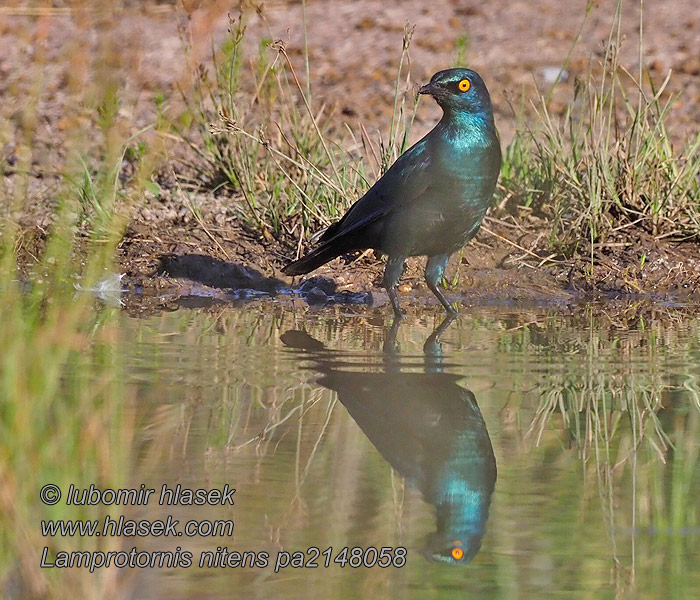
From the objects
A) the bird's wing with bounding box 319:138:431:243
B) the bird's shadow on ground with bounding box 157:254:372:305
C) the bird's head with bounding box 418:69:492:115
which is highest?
the bird's head with bounding box 418:69:492:115

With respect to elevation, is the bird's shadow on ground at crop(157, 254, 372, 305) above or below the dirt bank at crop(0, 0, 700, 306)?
below

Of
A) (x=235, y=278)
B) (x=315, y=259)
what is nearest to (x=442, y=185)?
(x=315, y=259)

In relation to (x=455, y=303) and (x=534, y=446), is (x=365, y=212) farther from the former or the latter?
(x=534, y=446)

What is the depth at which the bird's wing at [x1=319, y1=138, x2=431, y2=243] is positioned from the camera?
5852 millimetres

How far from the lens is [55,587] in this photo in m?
2.33

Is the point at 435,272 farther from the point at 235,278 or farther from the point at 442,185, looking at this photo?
the point at 235,278

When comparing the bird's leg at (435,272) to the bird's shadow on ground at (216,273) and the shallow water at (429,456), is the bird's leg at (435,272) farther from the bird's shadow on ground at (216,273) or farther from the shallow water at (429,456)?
the bird's shadow on ground at (216,273)

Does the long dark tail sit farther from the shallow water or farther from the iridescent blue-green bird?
the shallow water

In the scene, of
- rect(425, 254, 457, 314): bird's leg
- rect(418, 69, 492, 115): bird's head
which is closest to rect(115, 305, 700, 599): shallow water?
rect(425, 254, 457, 314): bird's leg

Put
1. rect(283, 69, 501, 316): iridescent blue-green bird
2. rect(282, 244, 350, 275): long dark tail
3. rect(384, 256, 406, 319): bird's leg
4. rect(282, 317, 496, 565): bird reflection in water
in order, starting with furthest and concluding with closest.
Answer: rect(282, 244, 350, 275): long dark tail → rect(384, 256, 406, 319): bird's leg → rect(283, 69, 501, 316): iridescent blue-green bird → rect(282, 317, 496, 565): bird reflection in water

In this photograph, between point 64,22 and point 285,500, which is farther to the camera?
point 64,22

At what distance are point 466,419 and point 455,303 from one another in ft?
8.88

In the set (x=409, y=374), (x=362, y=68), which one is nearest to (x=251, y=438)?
(x=409, y=374)

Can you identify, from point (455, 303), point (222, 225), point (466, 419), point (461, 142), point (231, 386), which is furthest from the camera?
point (222, 225)
